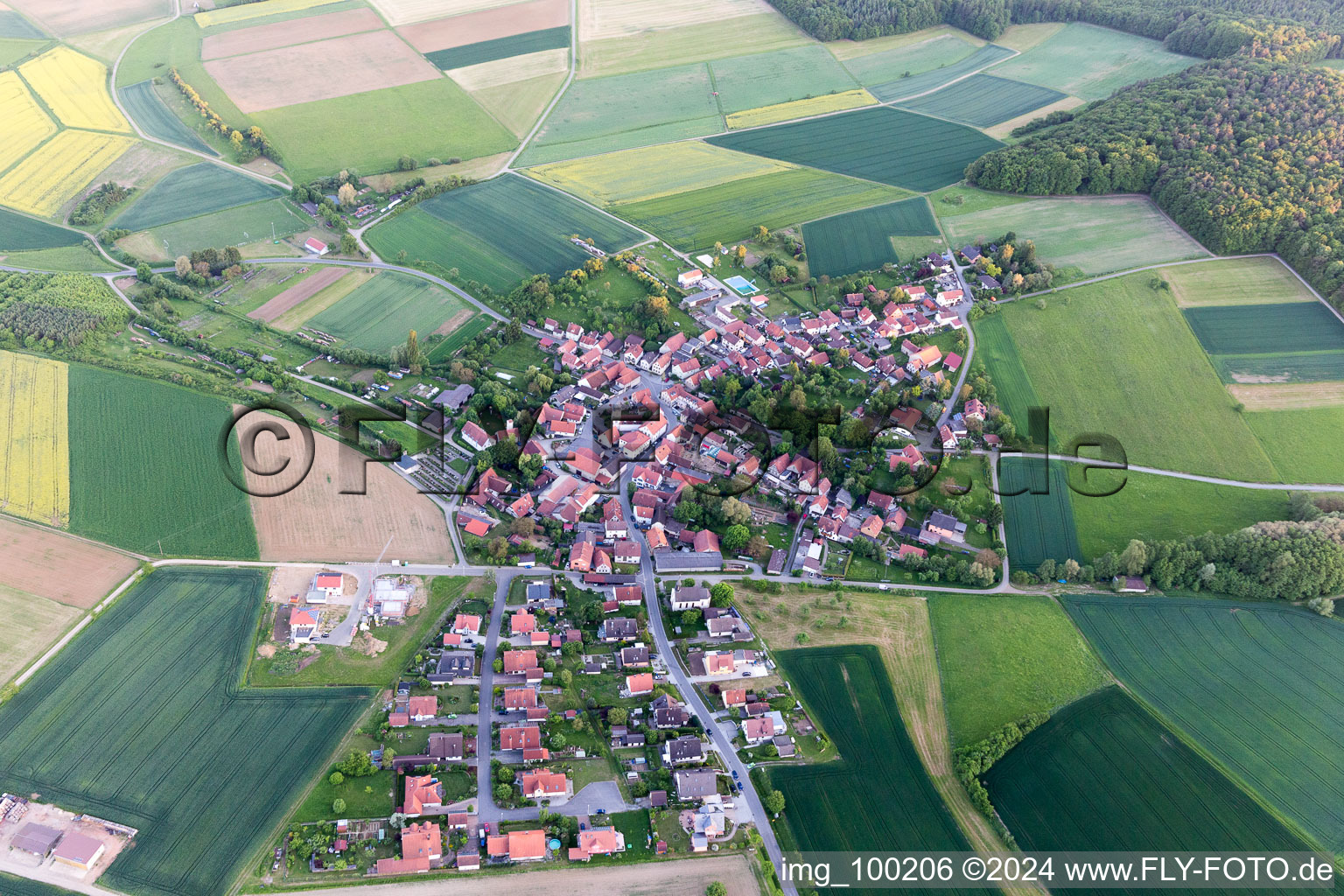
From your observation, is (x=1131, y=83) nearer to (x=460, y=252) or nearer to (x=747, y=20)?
(x=747, y=20)

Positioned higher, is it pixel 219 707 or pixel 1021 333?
pixel 1021 333

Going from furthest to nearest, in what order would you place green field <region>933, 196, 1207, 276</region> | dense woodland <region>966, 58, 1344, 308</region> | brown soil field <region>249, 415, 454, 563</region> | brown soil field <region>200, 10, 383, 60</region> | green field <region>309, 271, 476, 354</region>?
1. brown soil field <region>200, 10, 383, 60</region>
2. green field <region>933, 196, 1207, 276</region>
3. dense woodland <region>966, 58, 1344, 308</region>
4. green field <region>309, 271, 476, 354</region>
5. brown soil field <region>249, 415, 454, 563</region>

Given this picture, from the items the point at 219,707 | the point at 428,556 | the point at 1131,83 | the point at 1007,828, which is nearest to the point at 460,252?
the point at 428,556

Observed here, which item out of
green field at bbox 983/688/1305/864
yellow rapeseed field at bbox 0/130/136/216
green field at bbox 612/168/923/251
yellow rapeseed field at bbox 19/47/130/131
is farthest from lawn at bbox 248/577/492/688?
yellow rapeseed field at bbox 19/47/130/131

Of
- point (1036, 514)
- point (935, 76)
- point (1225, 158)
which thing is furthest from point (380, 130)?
point (1225, 158)

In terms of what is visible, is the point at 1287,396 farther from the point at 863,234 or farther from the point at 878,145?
the point at 878,145

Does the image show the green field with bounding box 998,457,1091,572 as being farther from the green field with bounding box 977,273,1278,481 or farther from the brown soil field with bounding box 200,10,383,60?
the brown soil field with bounding box 200,10,383,60

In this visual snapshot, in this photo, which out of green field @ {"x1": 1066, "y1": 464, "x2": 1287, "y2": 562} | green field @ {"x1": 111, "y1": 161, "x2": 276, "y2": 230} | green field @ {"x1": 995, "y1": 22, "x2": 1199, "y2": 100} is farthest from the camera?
green field @ {"x1": 995, "y1": 22, "x2": 1199, "y2": 100}
